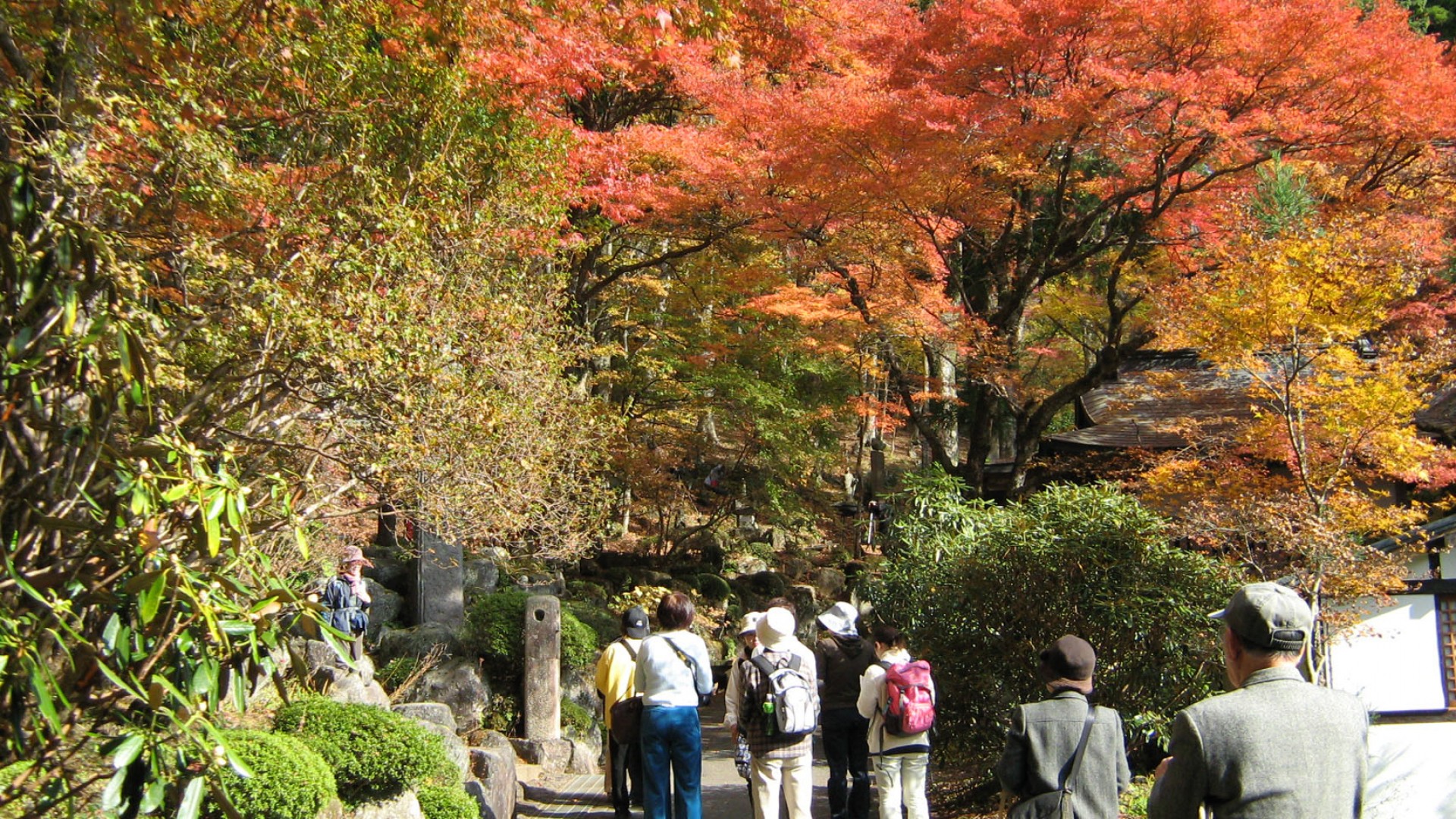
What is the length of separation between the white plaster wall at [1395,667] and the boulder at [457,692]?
7.56m

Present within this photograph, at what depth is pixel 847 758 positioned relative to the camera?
22.7ft

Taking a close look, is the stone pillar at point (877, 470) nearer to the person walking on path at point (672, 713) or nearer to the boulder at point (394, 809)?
the person walking on path at point (672, 713)

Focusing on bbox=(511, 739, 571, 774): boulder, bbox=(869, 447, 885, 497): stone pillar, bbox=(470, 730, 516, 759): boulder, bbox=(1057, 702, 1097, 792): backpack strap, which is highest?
bbox=(869, 447, 885, 497): stone pillar

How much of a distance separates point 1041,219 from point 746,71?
21.4 ft

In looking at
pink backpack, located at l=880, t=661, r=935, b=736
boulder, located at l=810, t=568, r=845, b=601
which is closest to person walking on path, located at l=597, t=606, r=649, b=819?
pink backpack, located at l=880, t=661, r=935, b=736

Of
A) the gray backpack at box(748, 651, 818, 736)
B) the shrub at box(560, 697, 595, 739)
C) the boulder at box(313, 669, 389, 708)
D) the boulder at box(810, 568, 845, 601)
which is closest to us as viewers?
the gray backpack at box(748, 651, 818, 736)

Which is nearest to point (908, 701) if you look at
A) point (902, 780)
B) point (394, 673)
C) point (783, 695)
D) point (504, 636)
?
point (902, 780)

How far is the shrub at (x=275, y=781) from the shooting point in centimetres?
499

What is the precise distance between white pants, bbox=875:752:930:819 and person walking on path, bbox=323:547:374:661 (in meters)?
4.91

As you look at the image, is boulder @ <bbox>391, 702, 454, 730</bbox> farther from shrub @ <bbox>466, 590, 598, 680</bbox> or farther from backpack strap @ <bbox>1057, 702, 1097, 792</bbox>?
backpack strap @ <bbox>1057, 702, 1097, 792</bbox>

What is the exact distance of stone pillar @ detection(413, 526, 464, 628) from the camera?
36.7 ft

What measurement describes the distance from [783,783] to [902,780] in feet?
2.31

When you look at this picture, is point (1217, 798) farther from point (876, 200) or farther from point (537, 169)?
point (876, 200)

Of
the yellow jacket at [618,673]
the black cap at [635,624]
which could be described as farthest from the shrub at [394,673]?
the black cap at [635,624]
